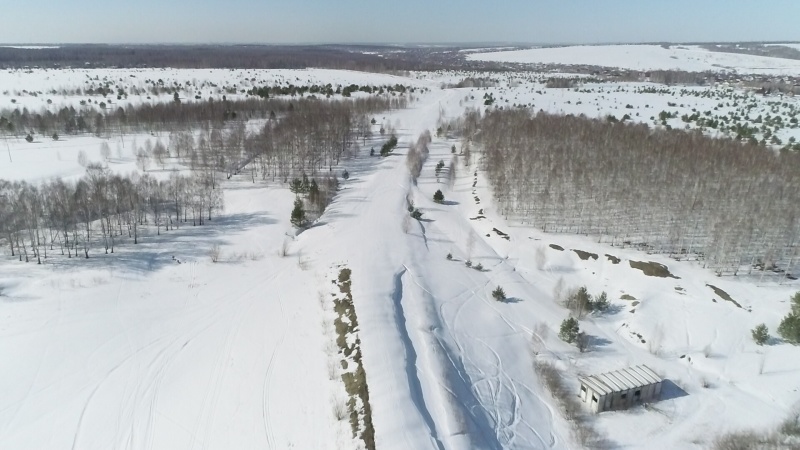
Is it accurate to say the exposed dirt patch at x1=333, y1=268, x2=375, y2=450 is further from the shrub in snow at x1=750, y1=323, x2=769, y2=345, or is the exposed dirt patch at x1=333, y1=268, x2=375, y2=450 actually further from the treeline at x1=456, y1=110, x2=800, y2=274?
the shrub in snow at x1=750, y1=323, x2=769, y2=345

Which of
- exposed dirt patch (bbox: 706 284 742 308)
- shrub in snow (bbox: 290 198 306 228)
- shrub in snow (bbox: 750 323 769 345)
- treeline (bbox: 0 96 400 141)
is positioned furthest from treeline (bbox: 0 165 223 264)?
shrub in snow (bbox: 750 323 769 345)

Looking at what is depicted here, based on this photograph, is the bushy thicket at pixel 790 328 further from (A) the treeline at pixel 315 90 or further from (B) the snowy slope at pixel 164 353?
(A) the treeline at pixel 315 90

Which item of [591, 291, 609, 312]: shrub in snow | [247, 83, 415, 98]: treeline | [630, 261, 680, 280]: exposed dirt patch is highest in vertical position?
[247, 83, 415, 98]: treeline

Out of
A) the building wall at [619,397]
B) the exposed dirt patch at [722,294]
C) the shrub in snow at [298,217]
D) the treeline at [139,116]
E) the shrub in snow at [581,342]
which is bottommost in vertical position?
the building wall at [619,397]

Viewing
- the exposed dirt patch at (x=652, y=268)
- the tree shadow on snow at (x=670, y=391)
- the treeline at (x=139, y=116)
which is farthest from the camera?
the treeline at (x=139, y=116)

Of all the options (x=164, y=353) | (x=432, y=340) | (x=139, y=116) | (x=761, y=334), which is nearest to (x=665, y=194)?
(x=761, y=334)

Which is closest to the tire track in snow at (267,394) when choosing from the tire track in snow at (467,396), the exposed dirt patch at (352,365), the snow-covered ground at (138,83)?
the exposed dirt patch at (352,365)
